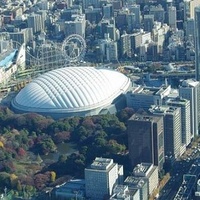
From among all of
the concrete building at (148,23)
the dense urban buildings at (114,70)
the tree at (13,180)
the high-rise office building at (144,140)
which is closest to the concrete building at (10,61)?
the dense urban buildings at (114,70)

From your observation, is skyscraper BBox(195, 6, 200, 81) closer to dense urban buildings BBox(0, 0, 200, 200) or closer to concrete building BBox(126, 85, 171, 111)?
dense urban buildings BBox(0, 0, 200, 200)

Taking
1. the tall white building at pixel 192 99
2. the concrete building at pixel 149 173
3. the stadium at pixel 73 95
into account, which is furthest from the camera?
the stadium at pixel 73 95

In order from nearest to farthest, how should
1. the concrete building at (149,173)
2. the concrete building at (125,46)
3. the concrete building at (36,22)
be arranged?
the concrete building at (149,173), the concrete building at (125,46), the concrete building at (36,22)

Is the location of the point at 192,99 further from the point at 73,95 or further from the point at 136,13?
the point at 136,13

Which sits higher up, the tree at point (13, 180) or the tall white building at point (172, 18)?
the tall white building at point (172, 18)

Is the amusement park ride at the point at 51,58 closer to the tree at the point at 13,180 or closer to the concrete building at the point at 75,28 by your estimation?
the concrete building at the point at 75,28

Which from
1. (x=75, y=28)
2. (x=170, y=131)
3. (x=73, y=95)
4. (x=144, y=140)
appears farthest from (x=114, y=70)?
(x=144, y=140)

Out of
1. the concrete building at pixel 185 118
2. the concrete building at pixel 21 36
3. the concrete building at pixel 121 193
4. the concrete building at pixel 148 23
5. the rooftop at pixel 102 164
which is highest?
the concrete building at pixel 148 23

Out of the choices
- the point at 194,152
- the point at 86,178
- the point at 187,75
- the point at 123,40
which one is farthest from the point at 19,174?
the point at 123,40
